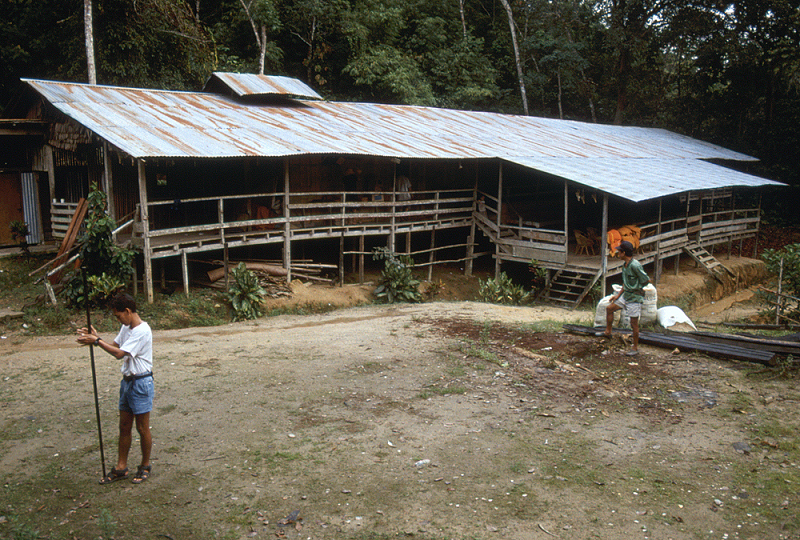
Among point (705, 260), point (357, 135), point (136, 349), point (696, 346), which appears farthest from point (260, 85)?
point (705, 260)

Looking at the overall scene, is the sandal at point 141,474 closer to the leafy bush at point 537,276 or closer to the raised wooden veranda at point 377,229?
the raised wooden veranda at point 377,229

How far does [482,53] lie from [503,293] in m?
25.7

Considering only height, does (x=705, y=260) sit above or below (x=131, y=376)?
below

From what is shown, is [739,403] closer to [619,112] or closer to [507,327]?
[507,327]

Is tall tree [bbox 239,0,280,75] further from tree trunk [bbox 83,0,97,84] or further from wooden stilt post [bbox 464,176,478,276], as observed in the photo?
wooden stilt post [bbox 464,176,478,276]

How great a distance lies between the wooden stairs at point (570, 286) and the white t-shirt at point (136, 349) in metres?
12.7

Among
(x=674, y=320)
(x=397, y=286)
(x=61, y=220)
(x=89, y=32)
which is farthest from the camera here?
(x=89, y=32)

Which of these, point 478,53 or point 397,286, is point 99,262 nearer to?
point 397,286

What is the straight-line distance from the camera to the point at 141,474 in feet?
18.7

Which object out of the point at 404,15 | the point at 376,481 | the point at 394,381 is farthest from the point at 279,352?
the point at 404,15

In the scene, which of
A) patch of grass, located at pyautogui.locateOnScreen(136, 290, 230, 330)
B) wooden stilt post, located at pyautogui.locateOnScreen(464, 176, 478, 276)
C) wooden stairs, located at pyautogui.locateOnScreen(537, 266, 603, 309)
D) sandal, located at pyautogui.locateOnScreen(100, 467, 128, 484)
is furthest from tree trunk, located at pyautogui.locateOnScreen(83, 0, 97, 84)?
sandal, located at pyautogui.locateOnScreen(100, 467, 128, 484)

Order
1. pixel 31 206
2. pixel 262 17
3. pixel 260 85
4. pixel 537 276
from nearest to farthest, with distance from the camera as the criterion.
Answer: pixel 31 206, pixel 537 276, pixel 260 85, pixel 262 17

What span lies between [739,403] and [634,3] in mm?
29765

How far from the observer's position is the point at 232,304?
523 inches
